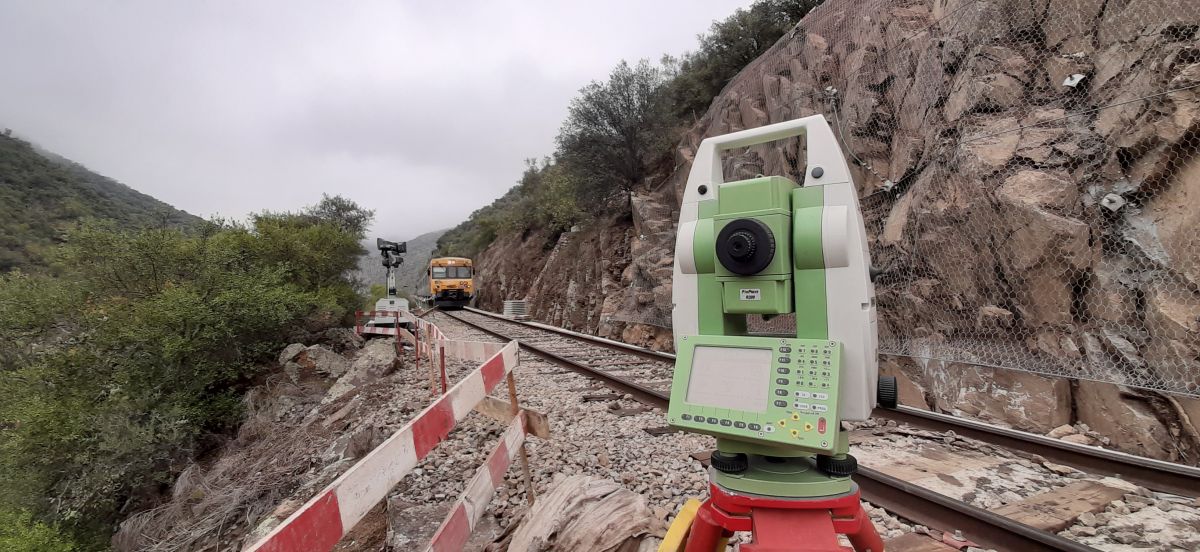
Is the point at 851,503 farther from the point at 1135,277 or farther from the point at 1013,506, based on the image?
the point at 1135,277

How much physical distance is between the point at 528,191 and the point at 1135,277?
33557 millimetres

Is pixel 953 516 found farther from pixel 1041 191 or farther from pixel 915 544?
pixel 1041 191

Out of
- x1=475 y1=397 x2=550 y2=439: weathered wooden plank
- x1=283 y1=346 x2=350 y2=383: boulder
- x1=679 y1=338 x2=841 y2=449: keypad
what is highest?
x1=679 y1=338 x2=841 y2=449: keypad

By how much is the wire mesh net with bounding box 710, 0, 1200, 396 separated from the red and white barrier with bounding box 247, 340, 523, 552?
3.29 m

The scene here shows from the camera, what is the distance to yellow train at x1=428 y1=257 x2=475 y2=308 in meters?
28.2

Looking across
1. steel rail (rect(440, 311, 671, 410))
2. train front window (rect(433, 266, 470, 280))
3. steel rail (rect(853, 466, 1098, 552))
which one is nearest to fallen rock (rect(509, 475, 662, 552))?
steel rail (rect(853, 466, 1098, 552))

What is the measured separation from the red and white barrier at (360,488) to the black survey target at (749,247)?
1.38 meters

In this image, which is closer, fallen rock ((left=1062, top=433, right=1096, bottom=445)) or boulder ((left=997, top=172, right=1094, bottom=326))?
fallen rock ((left=1062, top=433, right=1096, bottom=445))

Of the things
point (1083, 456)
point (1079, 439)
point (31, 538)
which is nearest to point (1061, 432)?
point (1079, 439)

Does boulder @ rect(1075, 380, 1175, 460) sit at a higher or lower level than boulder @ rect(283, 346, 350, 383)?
higher

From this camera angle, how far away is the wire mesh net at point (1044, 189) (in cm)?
450

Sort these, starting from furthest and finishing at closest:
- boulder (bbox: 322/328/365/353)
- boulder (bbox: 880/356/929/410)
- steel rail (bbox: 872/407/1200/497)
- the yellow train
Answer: the yellow train → boulder (bbox: 322/328/365/353) → boulder (bbox: 880/356/929/410) → steel rail (bbox: 872/407/1200/497)

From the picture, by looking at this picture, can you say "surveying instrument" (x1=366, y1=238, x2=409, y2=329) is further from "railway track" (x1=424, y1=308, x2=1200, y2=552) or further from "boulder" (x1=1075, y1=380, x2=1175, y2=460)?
"boulder" (x1=1075, y1=380, x2=1175, y2=460)

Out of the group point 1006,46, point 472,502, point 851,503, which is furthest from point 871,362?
point 1006,46
